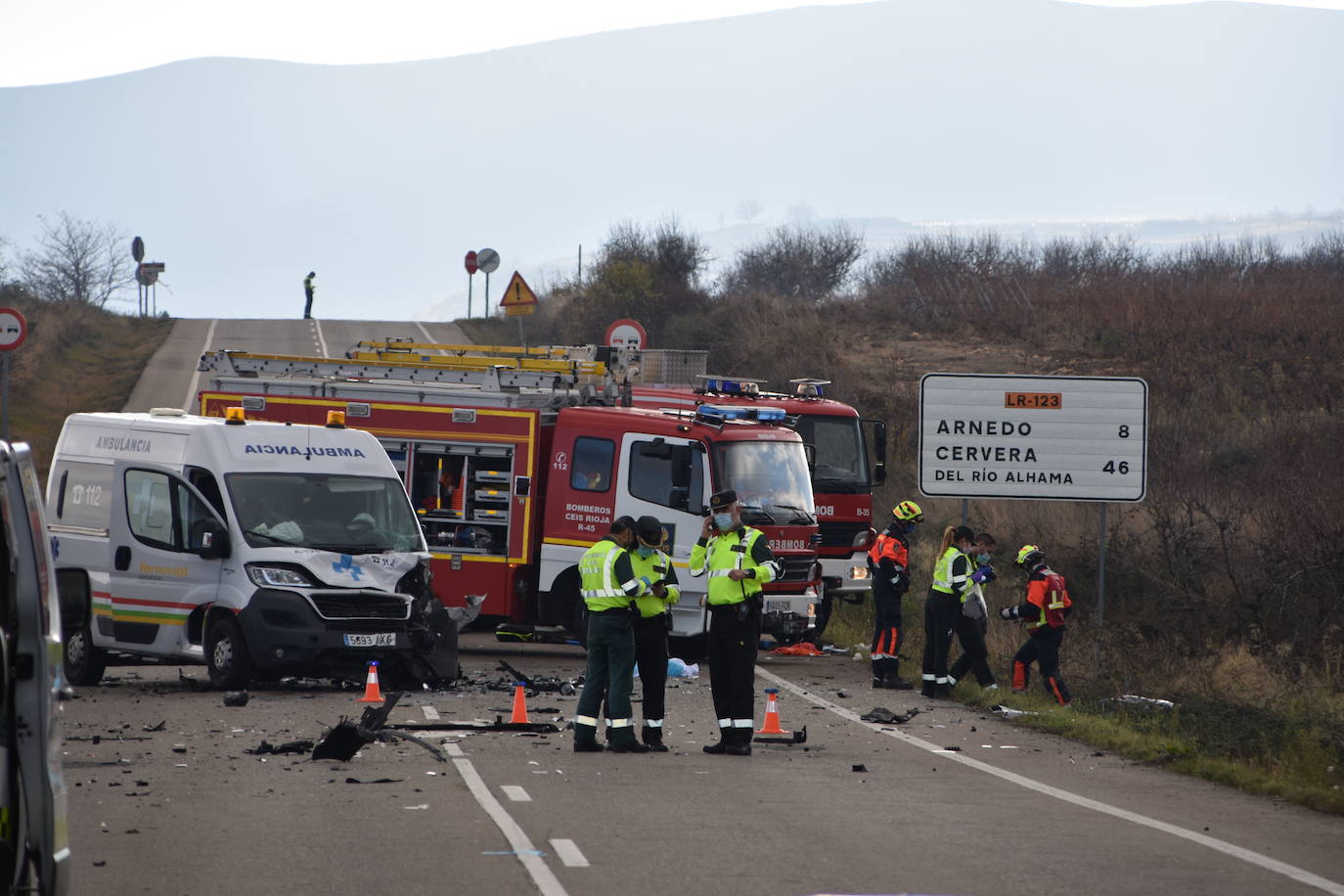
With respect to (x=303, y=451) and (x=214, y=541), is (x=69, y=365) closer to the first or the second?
(x=303, y=451)

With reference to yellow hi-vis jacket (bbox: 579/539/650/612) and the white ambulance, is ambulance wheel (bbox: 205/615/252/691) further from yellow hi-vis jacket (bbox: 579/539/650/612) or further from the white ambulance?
yellow hi-vis jacket (bbox: 579/539/650/612)

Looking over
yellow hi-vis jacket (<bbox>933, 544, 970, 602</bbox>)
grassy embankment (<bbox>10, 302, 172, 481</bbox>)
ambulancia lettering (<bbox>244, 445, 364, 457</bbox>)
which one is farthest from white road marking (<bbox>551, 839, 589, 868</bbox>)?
grassy embankment (<bbox>10, 302, 172, 481</bbox>)

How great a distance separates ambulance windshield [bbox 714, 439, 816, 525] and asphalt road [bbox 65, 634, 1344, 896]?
4520mm

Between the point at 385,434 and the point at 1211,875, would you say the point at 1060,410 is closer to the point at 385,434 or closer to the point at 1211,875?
the point at 385,434

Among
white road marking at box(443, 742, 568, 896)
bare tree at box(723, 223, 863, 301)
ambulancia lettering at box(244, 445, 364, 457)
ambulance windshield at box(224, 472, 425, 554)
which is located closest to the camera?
white road marking at box(443, 742, 568, 896)

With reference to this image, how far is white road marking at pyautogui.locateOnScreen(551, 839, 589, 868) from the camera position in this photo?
26.0 ft

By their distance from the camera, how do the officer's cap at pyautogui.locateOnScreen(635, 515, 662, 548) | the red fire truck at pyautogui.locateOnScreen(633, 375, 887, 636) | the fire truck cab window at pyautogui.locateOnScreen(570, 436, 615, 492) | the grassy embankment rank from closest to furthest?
the officer's cap at pyautogui.locateOnScreen(635, 515, 662, 548) < the fire truck cab window at pyautogui.locateOnScreen(570, 436, 615, 492) < the red fire truck at pyautogui.locateOnScreen(633, 375, 887, 636) < the grassy embankment

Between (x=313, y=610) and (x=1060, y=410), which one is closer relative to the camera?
(x=313, y=610)

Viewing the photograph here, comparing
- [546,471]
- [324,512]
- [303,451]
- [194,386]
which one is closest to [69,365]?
[194,386]

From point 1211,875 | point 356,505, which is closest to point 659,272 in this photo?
point 356,505

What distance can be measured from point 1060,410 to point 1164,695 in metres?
3.33

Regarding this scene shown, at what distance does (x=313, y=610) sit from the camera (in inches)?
585

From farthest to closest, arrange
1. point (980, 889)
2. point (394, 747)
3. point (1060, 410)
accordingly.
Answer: point (1060, 410)
point (394, 747)
point (980, 889)

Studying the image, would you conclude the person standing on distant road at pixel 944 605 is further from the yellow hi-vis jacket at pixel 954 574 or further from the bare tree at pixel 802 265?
the bare tree at pixel 802 265
